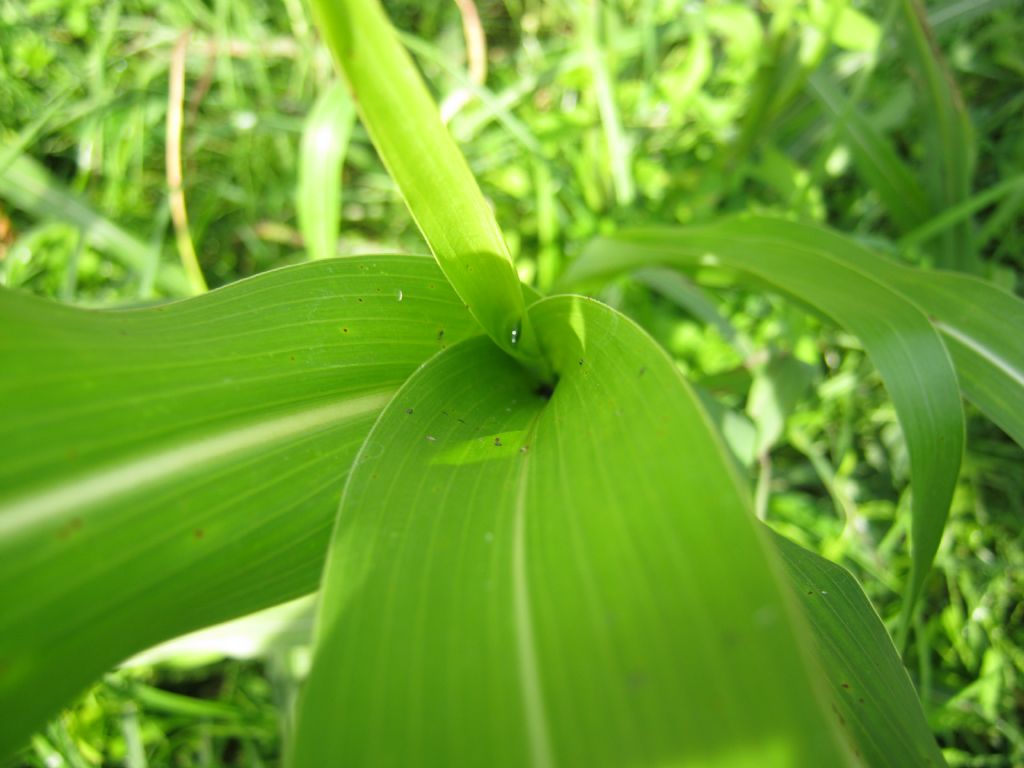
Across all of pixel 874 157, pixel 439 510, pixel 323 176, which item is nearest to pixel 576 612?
pixel 439 510

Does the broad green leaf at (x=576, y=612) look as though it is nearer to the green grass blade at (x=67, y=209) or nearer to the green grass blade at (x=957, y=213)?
the green grass blade at (x=957, y=213)

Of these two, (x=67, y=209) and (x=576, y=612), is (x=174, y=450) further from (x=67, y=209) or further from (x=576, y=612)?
(x=67, y=209)

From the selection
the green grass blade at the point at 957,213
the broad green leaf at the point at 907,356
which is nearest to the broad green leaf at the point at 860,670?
the broad green leaf at the point at 907,356

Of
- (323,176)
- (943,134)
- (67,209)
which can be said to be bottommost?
(943,134)

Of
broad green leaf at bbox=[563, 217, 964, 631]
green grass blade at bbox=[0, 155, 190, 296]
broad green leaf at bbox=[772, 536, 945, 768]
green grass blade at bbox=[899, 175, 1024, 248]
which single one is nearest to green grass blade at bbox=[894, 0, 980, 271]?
green grass blade at bbox=[899, 175, 1024, 248]

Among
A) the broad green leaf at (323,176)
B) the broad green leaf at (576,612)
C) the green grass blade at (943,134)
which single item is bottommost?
the broad green leaf at (576,612)

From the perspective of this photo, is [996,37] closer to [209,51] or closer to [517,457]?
[517,457]
